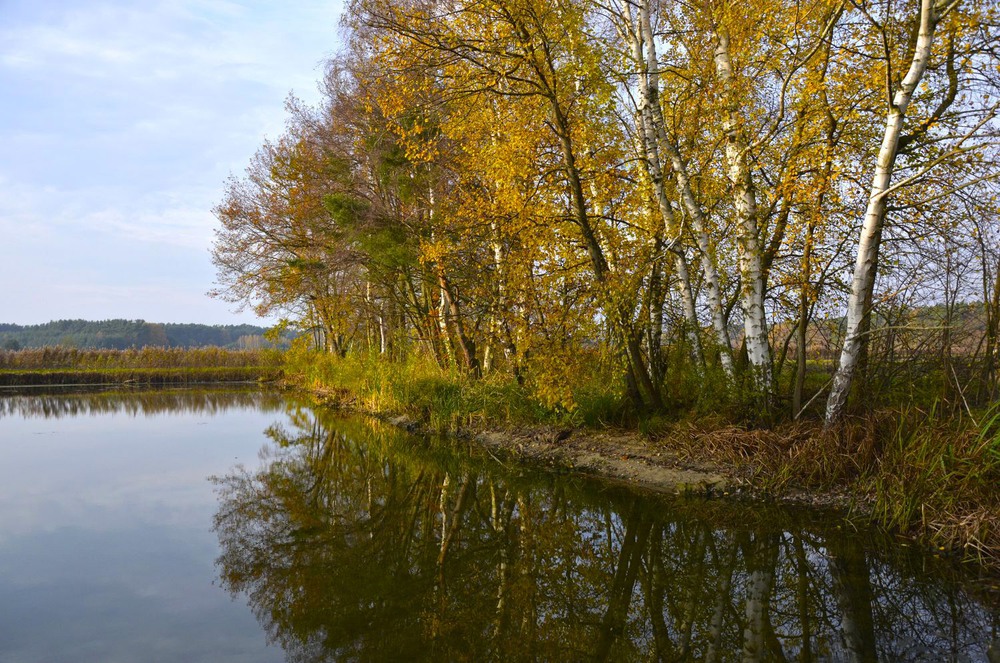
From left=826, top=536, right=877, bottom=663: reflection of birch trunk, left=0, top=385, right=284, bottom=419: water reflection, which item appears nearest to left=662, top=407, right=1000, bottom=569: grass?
left=826, top=536, right=877, bottom=663: reflection of birch trunk

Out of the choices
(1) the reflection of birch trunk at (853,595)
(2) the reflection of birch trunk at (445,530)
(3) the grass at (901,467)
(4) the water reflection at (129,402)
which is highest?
(3) the grass at (901,467)

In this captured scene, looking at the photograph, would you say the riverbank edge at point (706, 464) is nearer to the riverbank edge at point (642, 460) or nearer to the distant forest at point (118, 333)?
the riverbank edge at point (642, 460)

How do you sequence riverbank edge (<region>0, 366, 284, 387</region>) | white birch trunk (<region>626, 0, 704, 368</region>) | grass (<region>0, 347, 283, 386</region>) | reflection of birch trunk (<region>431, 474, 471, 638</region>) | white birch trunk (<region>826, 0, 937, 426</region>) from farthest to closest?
1. grass (<region>0, 347, 283, 386</region>)
2. riverbank edge (<region>0, 366, 284, 387</region>)
3. white birch trunk (<region>626, 0, 704, 368</region>)
4. white birch trunk (<region>826, 0, 937, 426</region>)
5. reflection of birch trunk (<region>431, 474, 471, 638</region>)

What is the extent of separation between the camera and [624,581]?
4953 mm

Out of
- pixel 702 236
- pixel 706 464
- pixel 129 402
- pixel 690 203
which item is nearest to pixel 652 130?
pixel 690 203

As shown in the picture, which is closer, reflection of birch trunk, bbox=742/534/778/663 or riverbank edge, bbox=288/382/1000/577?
reflection of birch trunk, bbox=742/534/778/663

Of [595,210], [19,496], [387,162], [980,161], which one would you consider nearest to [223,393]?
[387,162]

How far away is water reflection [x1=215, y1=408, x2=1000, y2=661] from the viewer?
3889 millimetres

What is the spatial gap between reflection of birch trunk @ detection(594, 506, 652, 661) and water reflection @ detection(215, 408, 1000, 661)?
2 cm

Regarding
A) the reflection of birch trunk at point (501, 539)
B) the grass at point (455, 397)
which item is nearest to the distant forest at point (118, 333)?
the grass at point (455, 397)

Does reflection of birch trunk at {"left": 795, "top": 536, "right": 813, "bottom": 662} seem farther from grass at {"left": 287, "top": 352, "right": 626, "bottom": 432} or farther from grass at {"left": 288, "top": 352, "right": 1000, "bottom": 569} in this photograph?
grass at {"left": 287, "top": 352, "right": 626, "bottom": 432}

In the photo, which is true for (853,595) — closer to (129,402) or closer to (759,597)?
(759,597)

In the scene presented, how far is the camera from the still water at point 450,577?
3.96 m

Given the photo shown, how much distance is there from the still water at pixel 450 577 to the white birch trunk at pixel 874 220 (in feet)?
5.02
